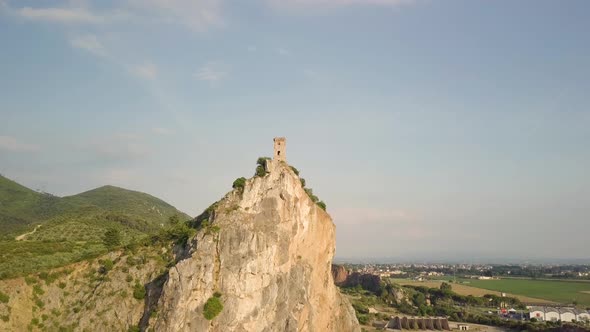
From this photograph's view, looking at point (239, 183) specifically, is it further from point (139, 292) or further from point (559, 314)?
point (559, 314)

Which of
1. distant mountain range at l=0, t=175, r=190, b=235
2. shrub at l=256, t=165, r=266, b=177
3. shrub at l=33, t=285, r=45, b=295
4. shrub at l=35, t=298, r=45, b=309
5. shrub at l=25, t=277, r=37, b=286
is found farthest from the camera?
A: distant mountain range at l=0, t=175, r=190, b=235

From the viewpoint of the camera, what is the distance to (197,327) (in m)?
50.1

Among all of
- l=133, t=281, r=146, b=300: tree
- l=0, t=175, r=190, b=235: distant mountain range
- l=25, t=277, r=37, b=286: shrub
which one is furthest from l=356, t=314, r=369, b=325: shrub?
l=25, t=277, r=37, b=286: shrub

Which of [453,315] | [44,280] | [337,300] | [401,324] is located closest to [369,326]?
[401,324]

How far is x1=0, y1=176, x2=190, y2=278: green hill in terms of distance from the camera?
6112cm

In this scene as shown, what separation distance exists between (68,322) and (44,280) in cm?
693

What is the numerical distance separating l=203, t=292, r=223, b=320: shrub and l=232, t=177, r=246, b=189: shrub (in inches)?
621

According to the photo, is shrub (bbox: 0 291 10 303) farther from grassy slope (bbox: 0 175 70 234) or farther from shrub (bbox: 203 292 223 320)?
grassy slope (bbox: 0 175 70 234)

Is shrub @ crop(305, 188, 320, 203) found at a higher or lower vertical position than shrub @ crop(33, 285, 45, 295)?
higher

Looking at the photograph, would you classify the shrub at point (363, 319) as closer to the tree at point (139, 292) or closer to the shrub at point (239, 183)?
the shrub at point (239, 183)

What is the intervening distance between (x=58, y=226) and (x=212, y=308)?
52054 millimetres

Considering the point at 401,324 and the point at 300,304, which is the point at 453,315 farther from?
the point at 300,304

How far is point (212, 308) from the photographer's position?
Result: 51.2m

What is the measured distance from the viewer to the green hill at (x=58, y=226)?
61125mm
